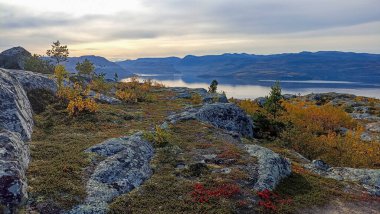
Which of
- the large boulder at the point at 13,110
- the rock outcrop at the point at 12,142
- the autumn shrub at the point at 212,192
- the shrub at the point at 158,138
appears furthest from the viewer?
the shrub at the point at 158,138

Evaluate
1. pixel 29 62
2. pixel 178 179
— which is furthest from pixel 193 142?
pixel 29 62

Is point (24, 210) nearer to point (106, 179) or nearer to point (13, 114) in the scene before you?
point (106, 179)

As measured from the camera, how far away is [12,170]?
18.0m

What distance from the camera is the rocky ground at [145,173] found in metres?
19.2

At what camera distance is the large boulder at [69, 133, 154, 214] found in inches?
757

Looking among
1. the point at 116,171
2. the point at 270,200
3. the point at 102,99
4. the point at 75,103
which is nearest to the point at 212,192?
the point at 270,200

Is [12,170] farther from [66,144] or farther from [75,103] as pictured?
[75,103]

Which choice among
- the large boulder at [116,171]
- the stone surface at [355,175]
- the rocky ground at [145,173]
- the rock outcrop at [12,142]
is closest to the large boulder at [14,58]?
the rocky ground at [145,173]

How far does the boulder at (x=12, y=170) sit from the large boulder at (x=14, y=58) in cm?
7789

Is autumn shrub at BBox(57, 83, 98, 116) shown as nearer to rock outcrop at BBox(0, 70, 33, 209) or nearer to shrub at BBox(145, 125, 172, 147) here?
rock outcrop at BBox(0, 70, 33, 209)

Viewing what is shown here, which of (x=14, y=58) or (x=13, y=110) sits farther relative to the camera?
(x=14, y=58)

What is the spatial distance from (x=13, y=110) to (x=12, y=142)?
319 inches

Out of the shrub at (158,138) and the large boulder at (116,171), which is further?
the shrub at (158,138)

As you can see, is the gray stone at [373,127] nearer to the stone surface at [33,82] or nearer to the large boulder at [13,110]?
the stone surface at [33,82]
